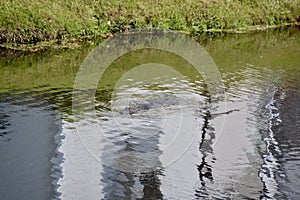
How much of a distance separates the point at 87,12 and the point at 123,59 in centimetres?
570

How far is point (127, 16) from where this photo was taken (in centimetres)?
2214

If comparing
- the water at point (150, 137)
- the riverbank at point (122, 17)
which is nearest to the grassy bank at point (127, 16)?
the riverbank at point (122, 17)

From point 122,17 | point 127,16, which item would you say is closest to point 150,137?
point 122,17

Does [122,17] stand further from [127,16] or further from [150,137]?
[150,137]

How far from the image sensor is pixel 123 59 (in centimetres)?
1630

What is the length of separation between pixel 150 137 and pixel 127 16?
1412 centimetres

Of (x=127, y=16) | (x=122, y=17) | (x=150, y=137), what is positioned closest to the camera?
(x=150, y=137)

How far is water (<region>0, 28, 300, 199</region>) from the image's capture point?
677cm

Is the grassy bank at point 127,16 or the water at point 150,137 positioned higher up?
the grassy bank at point 127,16

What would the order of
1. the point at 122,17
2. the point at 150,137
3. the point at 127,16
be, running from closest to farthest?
1. the point at 150,137
2. the point at 122,17
3. the point at 127,16

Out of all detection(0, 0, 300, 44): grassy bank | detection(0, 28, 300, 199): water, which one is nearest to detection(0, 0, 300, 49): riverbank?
detection(0, 0, 300, 44): grassy bank

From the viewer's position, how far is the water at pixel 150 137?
677 cm

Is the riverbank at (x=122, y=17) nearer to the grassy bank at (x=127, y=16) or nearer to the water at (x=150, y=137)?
the grassy bank at (x=127, y=16)

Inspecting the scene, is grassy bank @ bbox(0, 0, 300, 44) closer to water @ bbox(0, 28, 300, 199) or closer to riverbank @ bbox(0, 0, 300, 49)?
riverbank @ bbox(0, 0, 300, 49)
